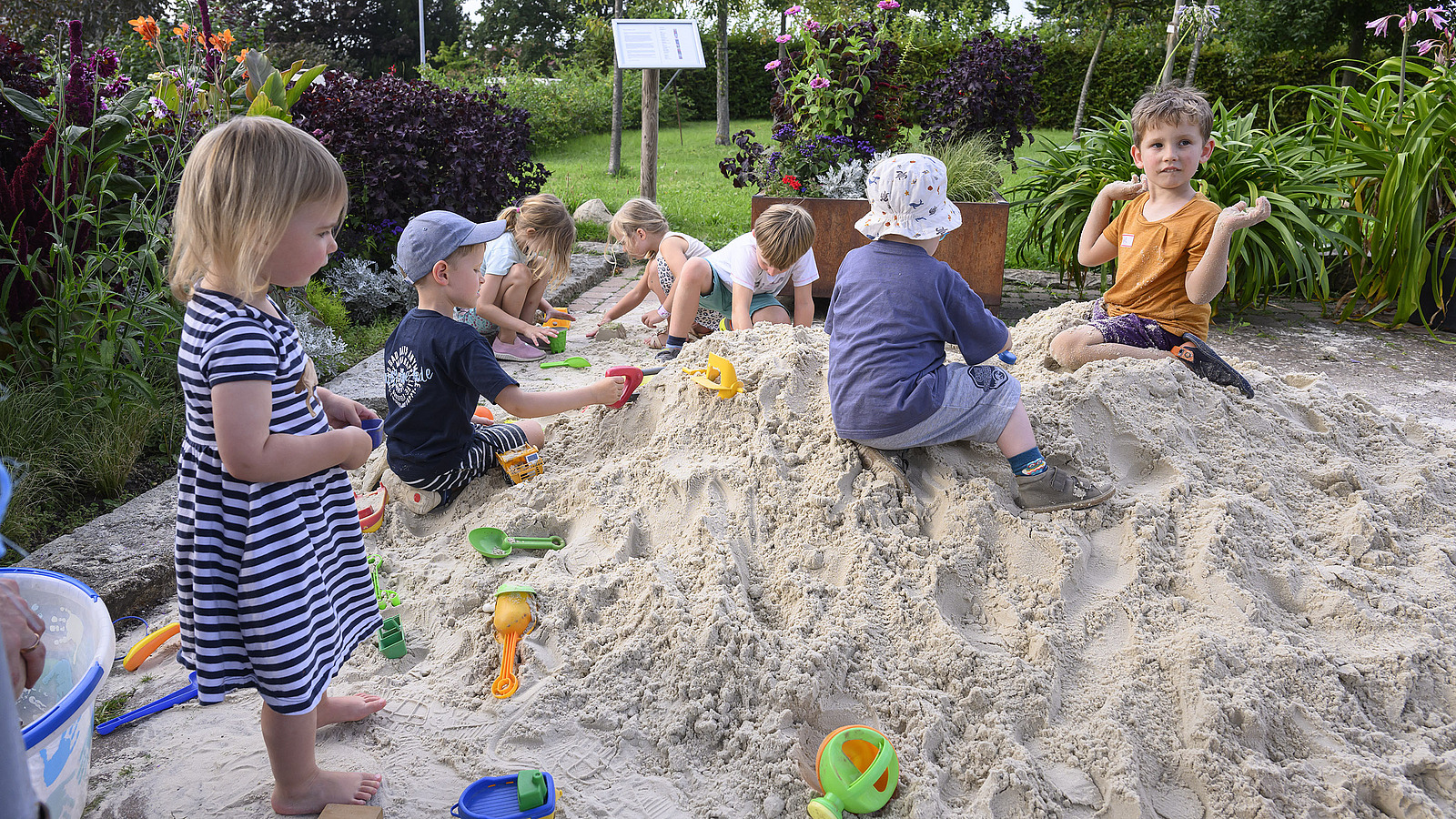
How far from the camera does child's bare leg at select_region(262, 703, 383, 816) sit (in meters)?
1.63

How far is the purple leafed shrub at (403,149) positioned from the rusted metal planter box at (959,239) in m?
1.99

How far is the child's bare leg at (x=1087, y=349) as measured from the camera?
3.49 m

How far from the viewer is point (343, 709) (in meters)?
1.89

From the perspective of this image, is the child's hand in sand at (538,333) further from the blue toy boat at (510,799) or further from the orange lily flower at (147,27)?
the blue toy boat at (510,799)

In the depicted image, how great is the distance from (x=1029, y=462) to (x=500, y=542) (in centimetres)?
152

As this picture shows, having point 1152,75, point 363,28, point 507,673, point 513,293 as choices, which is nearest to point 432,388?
point 507,673

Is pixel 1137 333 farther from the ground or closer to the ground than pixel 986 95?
closer to the ground

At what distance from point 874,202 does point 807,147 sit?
3.54m

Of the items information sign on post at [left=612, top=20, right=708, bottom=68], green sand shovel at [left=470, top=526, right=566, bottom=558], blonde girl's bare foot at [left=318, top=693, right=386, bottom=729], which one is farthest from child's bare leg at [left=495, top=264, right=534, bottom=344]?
blonde girl's bare foot at [left=318, top=693, right=386, bottom=729]

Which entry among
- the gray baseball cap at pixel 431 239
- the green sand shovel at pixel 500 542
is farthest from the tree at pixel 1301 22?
the green sand shovel at pixel 500 542

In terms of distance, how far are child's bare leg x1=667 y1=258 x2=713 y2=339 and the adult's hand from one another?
10.7ft

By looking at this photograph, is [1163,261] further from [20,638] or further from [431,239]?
[20,638]

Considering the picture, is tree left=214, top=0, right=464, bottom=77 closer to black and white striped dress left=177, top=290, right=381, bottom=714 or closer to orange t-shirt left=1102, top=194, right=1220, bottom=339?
orange t-shirt left=1102, top=194, right=1220, bottom=339

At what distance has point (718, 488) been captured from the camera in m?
2.55
